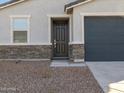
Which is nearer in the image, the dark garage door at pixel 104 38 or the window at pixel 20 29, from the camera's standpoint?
the dark garage door at pixel 104 38

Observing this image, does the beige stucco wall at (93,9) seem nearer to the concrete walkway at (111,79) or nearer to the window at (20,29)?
the window at (20,29)

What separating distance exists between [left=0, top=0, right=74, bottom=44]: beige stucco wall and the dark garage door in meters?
2.73

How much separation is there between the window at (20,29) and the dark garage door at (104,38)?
398cm

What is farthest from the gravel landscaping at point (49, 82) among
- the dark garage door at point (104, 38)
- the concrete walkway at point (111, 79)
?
the dark garage door at point (104, 38)

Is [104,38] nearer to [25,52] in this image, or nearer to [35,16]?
[35,16]

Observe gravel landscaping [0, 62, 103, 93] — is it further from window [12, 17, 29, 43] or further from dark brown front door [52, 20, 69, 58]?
dark brown front door [52, 20, 69, 58]

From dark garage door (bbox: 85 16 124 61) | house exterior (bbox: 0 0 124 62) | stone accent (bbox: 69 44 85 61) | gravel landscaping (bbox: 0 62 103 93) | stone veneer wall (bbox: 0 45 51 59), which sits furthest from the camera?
stone veneer wall (bbox: 0 45 51 59)

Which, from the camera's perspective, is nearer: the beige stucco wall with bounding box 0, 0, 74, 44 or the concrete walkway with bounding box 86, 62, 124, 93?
the concrete walkway with bounding box 86, 62, 124, 93

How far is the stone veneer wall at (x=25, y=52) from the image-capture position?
19.0 metres

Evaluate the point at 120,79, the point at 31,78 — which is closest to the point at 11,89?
the point at 31,78

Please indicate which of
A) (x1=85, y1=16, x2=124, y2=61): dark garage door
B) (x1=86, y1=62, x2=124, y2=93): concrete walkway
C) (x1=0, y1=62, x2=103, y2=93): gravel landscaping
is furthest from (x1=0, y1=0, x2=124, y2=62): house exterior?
(x1=0, y1=62, x2=103, y2=93): gravel landscaping

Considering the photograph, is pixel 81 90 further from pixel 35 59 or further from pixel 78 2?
pixel 35 59

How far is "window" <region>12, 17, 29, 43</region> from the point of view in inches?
748

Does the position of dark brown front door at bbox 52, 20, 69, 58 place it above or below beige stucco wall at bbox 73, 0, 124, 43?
below
